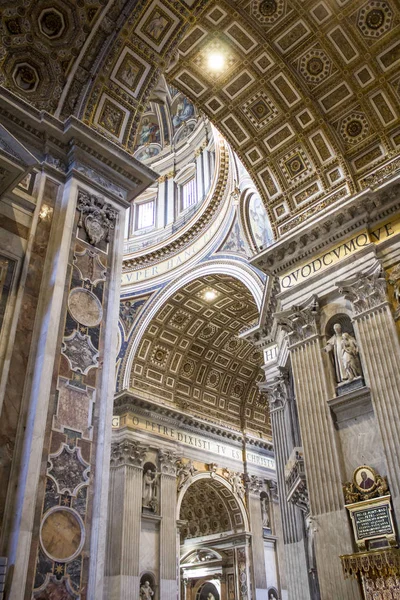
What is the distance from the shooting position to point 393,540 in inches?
316

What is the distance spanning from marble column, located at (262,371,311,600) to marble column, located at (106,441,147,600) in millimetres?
6119

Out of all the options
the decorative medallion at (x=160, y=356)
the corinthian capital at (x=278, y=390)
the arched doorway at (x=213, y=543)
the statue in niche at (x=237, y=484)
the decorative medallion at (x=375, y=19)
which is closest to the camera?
the decorative medallion at (x=375, y=19)

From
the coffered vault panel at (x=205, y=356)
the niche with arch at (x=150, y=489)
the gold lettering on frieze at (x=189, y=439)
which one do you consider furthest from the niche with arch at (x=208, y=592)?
the coffered vault panel at (x=205, y=356)

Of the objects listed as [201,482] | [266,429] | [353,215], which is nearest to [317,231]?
[353,215]

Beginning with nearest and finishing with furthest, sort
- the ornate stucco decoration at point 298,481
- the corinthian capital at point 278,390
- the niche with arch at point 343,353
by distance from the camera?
1. the niche with arch at point 343,353
2. the ornate stucco decoration at point 298,481
3. the corinthian capital at point 278,390

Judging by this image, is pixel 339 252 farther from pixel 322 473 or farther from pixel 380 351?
pixel 322 473

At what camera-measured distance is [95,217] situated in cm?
772

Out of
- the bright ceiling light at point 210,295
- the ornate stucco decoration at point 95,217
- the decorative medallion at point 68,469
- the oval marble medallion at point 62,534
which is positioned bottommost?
the oval marble medallion at point 62,534

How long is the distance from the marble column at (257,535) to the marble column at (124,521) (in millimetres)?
5198


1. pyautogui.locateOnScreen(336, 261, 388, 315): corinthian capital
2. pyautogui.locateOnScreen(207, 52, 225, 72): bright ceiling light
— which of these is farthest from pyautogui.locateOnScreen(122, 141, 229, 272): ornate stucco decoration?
pyautogui.locateOnScreen(336, 261, 388, 315): corinthian capital

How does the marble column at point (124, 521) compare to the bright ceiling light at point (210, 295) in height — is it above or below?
below

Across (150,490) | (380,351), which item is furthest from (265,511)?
(380,351)

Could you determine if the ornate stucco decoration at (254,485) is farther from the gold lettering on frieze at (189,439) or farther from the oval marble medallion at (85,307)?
the oval marble medallion at (85,307)

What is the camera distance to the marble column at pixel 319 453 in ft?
28.2
